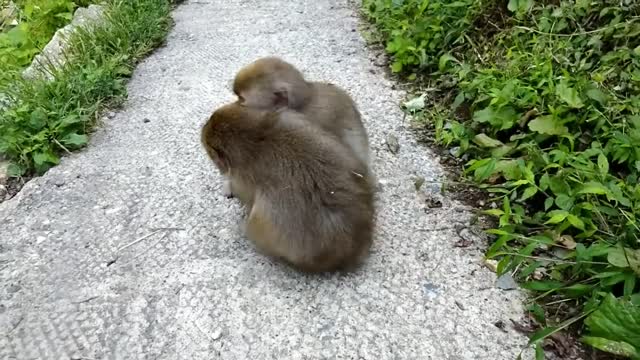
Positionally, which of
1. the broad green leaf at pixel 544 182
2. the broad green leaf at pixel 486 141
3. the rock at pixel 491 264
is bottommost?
the rock at pixel 491 264

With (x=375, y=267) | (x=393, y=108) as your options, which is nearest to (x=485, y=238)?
(x=375, y=267)

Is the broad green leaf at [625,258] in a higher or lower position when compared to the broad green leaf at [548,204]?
higher

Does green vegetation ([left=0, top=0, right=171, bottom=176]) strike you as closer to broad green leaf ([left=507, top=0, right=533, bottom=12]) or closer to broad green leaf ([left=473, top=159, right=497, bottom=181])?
broad green leaf ([left=473, top=159, right=497, bottom=181])

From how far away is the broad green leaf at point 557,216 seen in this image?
2.27 meters

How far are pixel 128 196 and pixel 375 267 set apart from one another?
1.35 metres

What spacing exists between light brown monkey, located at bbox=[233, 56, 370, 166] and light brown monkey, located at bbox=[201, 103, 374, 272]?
325mm

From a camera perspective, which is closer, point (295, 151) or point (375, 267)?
point (295, 151)

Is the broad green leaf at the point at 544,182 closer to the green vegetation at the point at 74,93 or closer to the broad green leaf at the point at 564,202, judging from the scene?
the broad green leaf at the point at 564,202

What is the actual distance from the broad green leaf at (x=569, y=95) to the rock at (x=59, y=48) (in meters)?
3.07

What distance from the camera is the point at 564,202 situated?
2365 mm

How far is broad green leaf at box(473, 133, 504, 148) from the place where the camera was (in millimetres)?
2863

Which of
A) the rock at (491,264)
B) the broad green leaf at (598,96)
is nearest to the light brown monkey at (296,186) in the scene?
the rock at (491,264)

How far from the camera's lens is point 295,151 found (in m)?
2.24

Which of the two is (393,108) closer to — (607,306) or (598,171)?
(598,171)
